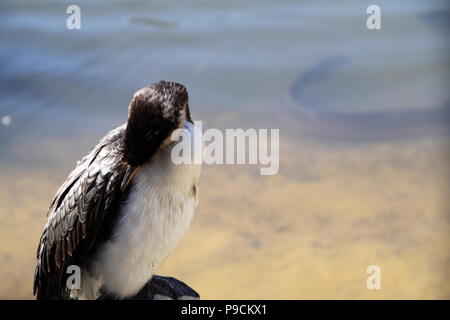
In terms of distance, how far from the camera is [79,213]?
9.52 feet

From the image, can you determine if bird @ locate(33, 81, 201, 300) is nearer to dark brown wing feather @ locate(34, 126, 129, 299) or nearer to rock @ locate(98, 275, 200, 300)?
dark brown wing feather @ locate(34, 126, 129, 299)

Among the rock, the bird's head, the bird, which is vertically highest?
the bird's head

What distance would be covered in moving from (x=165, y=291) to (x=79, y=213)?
696 mm

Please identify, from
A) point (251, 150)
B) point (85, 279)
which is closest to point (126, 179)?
point (85, 279)

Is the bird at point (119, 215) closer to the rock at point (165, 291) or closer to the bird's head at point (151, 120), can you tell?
the bird's head at point (151, 120)

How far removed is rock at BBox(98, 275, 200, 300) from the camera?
3.25 meters

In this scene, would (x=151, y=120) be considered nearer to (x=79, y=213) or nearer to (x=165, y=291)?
(x=79, y=213)

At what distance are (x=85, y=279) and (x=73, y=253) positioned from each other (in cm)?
18

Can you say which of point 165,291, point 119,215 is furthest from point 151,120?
point 165,291

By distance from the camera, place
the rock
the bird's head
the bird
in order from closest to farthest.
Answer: the bird's head < the bird < the rock

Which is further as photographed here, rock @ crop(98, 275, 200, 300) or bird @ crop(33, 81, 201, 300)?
rock @ crop(98, 275, 200, 300)

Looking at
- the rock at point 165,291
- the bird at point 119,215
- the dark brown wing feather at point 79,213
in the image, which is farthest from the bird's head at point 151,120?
the rock at point 165,291

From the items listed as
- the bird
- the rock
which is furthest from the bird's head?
the rock
